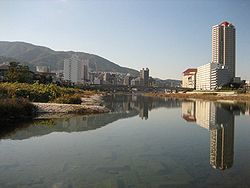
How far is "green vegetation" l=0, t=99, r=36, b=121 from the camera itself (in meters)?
25.7

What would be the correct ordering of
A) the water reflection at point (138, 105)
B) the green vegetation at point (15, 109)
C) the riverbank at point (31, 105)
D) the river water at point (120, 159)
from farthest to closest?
the water reflection at point (138, 105), the riverbank at point (31, 105), the green vegetation at point (15, 109), the river water at point (120, 159)

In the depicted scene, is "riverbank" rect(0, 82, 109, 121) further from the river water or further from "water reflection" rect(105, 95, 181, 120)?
"water reflection" rect(105, 95, 181, 120)

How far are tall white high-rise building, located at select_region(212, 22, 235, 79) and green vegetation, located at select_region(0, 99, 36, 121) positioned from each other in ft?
558

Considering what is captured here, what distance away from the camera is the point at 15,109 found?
88.8 feet

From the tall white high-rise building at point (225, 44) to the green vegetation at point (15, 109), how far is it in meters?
170

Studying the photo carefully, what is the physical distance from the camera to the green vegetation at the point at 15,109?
2573cm

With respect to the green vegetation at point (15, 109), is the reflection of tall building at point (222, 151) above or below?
below

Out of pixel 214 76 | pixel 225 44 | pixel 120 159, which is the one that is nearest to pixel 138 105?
pixel 120 159

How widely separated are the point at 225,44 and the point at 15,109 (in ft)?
575

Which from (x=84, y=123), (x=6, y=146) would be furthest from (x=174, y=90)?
(x=6, y=146)

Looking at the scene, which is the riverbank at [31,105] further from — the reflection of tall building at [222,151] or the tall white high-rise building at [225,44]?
the tall white high-rise building at [225,44]

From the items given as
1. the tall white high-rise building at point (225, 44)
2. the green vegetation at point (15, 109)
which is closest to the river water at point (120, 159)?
the green vegetation at point (15, 109)

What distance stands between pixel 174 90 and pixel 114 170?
168355mm

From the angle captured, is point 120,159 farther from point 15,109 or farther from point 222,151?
point 15,109
